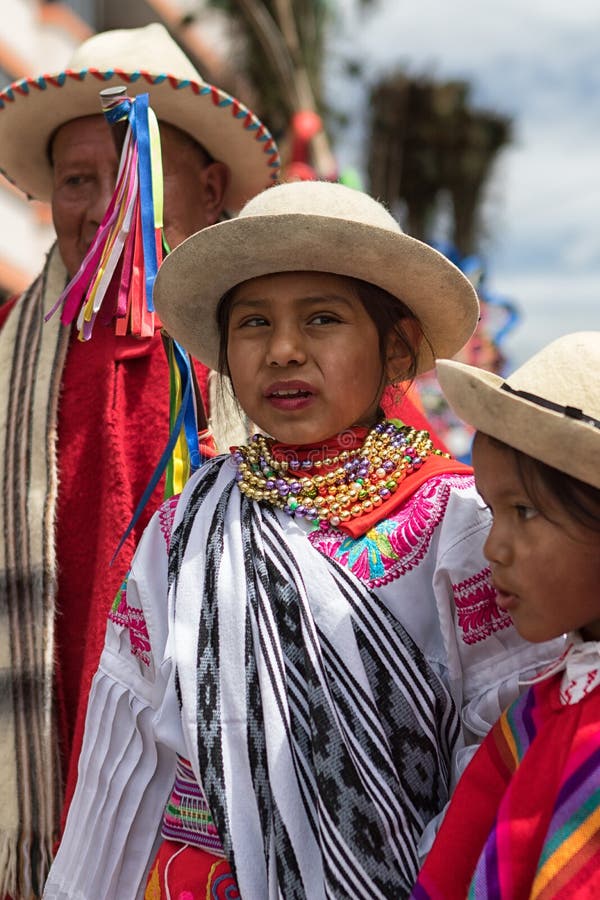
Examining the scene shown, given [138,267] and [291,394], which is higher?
[138,267]

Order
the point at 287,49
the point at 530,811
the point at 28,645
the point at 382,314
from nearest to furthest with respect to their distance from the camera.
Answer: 1. the point at 530,811
2. the point at 382,314
3. the point at 28,645
4. the point at 287,49

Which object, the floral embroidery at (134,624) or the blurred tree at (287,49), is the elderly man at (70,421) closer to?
the floral embroidery at (134,624)

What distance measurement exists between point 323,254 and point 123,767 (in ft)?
3.20

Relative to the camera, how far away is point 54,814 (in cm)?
238

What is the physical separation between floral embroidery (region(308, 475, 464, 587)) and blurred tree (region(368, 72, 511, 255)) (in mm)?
18891

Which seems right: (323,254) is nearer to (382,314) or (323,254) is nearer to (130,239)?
(382,314)

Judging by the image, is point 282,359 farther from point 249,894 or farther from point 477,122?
point 477,122

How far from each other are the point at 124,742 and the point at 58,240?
52.6 inches

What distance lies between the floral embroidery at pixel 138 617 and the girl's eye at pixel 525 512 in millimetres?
676

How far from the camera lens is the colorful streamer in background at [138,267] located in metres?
2.15

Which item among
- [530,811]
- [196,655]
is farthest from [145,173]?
[530,811]

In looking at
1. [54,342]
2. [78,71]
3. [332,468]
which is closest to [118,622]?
[332,468]

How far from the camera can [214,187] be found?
2.80 metres

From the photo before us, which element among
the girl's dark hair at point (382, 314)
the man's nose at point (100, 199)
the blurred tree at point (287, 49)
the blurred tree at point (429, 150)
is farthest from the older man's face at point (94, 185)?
the blurred tree at point (429, 150)
